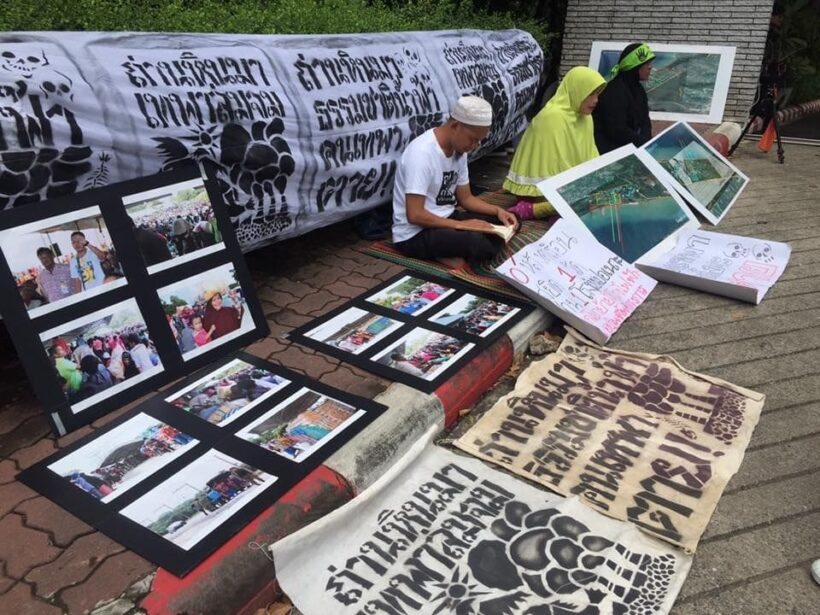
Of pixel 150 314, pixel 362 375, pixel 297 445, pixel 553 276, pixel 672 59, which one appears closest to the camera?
pixel 297 445

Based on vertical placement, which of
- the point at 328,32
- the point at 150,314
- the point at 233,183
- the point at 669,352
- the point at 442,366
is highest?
the point at 328,32

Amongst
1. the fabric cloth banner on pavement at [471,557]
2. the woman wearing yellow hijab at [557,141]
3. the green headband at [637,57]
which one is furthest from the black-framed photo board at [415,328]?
the green headband at [637,57]

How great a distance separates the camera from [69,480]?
2107 mm

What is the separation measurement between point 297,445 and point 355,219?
2.47 m

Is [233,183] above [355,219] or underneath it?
above

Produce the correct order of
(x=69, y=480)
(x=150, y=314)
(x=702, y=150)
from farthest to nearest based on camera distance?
(x=702, y=150) → (x=150, y=314) → (x=69, y=480)

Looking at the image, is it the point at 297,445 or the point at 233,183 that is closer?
the point at 297,445

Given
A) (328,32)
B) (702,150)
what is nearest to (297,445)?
(328,32)

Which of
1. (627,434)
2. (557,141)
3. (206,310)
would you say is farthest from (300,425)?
(557,141)

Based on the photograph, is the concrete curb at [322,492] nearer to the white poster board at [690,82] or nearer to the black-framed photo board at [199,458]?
the black-framed photo board at [199,458]

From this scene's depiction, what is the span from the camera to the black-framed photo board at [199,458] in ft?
6.37

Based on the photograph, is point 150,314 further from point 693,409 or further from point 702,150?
point 702,150

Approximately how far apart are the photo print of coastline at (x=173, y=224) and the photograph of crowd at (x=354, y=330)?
661mm

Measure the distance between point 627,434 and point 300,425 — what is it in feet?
4.48
